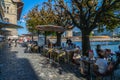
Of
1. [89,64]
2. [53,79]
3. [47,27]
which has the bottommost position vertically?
[53,79]

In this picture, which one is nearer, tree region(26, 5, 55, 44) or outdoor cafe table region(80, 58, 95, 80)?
outdoor cafe table region(80, 58, 95, 80)

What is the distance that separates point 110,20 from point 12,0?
46762 millimetres

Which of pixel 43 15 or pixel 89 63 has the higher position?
pixel 43 15

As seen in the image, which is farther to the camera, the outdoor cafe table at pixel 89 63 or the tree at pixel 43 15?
the tree at pixel 43 15

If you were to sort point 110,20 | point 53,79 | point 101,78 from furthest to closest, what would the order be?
point 110,20 → point 53,79 → point 101,78

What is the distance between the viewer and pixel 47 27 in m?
15.5

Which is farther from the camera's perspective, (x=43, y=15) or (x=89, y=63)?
(x=43, y=15)

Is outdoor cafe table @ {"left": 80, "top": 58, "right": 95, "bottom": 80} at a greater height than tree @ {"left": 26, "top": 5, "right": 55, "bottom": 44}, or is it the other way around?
tree @ {"left": 26, "top": 5, "right": 55, "bottom": 44}

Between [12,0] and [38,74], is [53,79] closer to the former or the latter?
[38,74]

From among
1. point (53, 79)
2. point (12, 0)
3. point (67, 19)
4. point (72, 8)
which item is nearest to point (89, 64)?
point (53, 79)

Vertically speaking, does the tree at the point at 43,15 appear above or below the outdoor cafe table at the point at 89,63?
above

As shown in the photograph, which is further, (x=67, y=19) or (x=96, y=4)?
(x=67, y=19)

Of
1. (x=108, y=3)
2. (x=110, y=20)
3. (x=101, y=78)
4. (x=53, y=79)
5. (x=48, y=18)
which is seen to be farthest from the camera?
(x=48, y=18)

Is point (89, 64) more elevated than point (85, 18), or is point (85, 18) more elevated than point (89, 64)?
point (85, 18)
